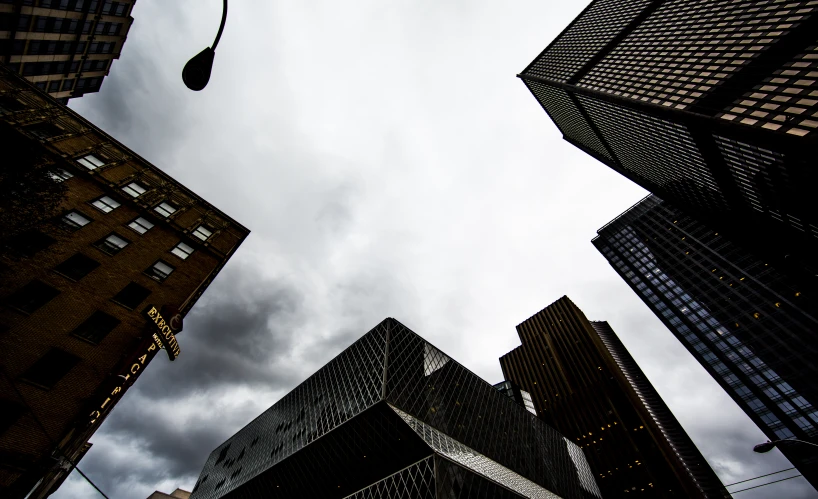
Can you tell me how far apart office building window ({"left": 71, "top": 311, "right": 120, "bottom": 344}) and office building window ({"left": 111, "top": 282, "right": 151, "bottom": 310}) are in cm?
118

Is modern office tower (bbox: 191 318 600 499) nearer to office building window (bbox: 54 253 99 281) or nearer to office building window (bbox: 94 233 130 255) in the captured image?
office building window (bbox: 94 233 130 255)

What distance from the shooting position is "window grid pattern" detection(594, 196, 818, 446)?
83.8 metres

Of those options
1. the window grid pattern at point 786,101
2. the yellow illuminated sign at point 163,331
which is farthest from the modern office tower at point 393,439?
the window grid pattern at point 786,101

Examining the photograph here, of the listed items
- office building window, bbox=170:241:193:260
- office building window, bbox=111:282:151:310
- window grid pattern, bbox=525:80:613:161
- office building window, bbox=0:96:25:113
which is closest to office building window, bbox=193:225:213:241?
office building window, bbox=170:241:193:260

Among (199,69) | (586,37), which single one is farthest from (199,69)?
(586,37)

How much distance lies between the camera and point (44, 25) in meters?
39.8

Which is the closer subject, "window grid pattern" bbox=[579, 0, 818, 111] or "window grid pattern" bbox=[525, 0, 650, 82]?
"window grid pattern" bbox=[579, 0, 818, 111]

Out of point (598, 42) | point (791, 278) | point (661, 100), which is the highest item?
point (598, 42)

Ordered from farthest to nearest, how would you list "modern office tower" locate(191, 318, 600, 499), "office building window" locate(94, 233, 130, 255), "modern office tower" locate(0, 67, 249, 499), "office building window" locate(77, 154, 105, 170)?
"modern office tower" locate(191, 318, 600, 499) → "office building window" locate(77, 154, 105, 170) → "office building window" locate(94, 233, 130, 255) → "modern office tower" locate(0, 67, 249, 499)

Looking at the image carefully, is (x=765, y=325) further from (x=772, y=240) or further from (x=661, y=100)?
(x=661, y=100)

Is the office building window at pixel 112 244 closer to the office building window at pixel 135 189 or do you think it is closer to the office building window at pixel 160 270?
the office building window at pixel 160 270

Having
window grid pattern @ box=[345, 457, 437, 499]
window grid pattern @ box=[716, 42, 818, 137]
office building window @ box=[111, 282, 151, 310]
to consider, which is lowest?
window grid pattern @ box=[345, 457, 437, 499]

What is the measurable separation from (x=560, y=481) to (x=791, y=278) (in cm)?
8018

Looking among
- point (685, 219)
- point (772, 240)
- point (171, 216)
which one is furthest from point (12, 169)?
point (685, 219)
